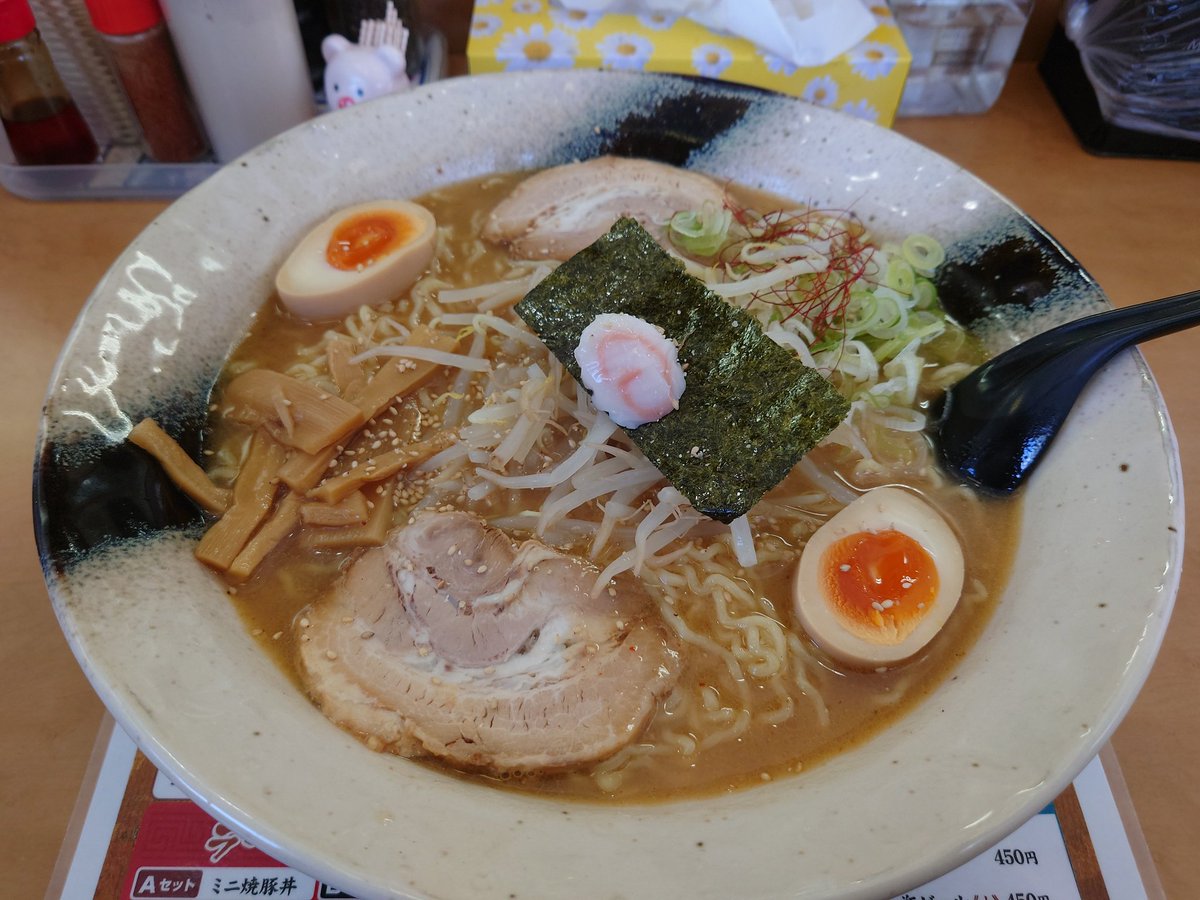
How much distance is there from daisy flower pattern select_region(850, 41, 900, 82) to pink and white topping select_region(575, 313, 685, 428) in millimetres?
1562

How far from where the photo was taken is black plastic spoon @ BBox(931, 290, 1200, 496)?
1615 millimetres

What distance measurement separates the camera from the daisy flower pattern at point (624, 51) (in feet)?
8.75

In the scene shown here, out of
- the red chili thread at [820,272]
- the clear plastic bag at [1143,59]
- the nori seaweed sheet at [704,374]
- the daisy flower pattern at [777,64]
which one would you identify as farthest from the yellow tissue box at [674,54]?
the nori seaweed sheet at [704,374]

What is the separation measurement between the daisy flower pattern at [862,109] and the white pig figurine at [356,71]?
1.55 metres

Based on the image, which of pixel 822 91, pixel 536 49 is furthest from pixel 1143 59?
pixel 536 49

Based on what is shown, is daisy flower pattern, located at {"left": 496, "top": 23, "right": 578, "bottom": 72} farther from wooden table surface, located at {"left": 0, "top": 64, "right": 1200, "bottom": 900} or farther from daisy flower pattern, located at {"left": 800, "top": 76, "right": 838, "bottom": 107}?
wooden table surface, located at {"left": 0, "top": 64, "right": 1200, "bottom": 900}

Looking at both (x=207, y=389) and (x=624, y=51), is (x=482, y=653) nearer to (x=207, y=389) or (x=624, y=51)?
(x=207, y=389)

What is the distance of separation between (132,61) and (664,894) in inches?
106

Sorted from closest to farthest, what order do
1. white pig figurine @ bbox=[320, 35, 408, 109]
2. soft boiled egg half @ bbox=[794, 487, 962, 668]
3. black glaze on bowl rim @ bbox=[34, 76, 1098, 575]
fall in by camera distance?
black glaze on bowl rim @ bbox=[34, 76, 1098, 575] < soft boiled egg half @ bbox=[794, 487, 962, 668] < white pig figurine @ bbox=[320, 35, 408, 109]

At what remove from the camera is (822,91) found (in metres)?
2.68

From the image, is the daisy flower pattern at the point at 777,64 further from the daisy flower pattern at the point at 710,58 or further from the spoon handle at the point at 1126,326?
the spoon handle at the point at 1126,326

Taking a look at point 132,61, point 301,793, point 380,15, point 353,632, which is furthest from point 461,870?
point 380,15

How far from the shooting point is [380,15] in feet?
9.02

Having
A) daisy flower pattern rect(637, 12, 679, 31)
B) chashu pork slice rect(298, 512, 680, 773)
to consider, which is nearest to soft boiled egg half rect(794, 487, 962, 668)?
chashu pork slice rect(298, 512, 680, 773)
